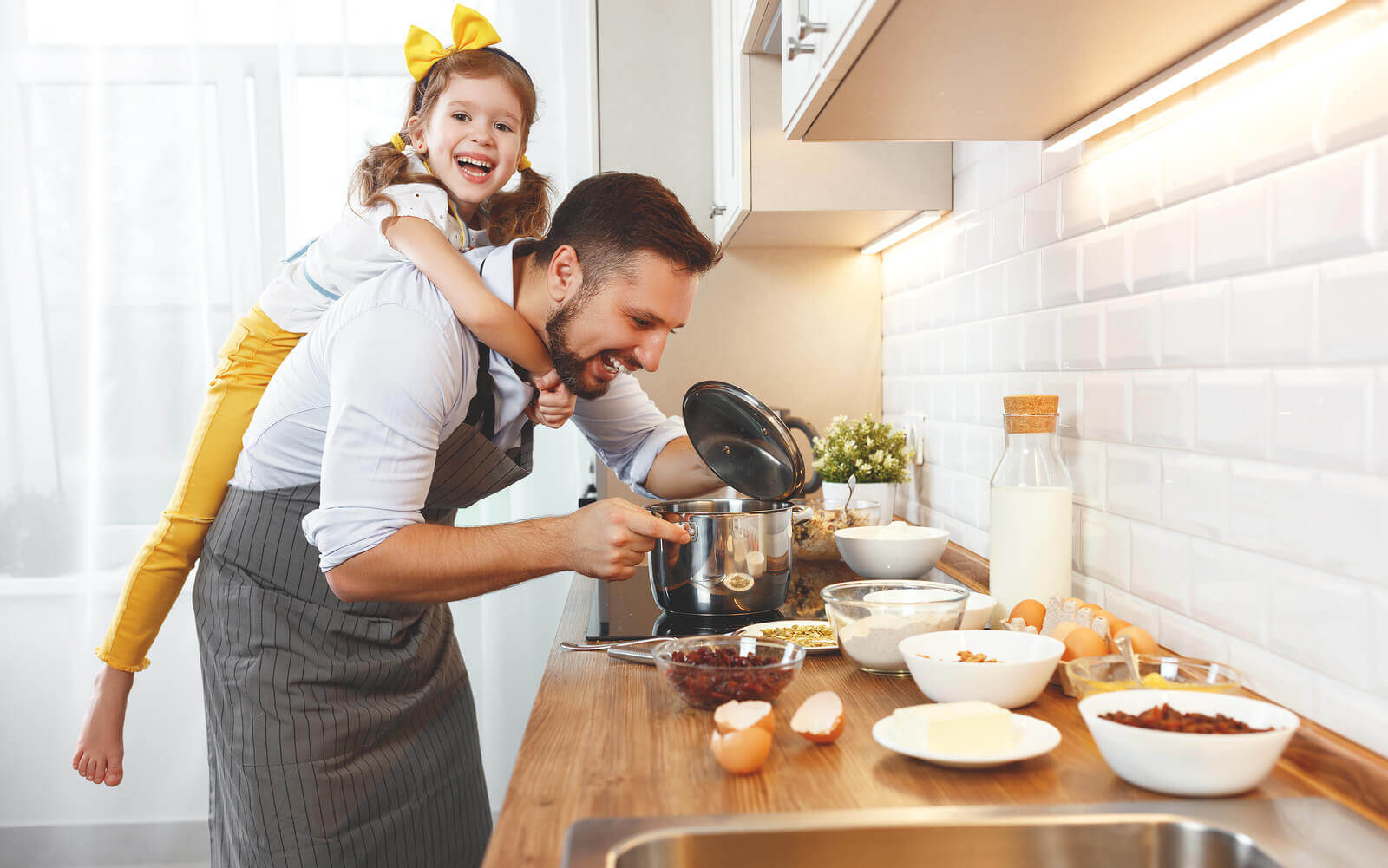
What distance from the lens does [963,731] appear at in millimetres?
829

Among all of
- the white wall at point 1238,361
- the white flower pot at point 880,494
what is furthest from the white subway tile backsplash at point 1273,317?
the white flower pot at point 880,494

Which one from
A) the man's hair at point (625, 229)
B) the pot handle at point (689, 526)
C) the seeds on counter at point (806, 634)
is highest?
the man's hair at point (625, 229)

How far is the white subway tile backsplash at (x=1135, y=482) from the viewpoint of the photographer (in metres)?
1.14

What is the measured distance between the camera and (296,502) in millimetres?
1418

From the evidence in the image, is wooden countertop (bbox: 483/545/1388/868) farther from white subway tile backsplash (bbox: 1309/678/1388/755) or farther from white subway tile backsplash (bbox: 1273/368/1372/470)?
white subway tile backsplash (bbox: 1273/368/1372/470)

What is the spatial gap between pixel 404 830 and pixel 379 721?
0.18m

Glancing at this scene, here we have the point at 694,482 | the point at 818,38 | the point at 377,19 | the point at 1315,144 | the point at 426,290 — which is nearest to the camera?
the point at 1315,144

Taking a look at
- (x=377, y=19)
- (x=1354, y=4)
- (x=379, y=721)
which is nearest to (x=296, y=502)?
(x=379, y=721)

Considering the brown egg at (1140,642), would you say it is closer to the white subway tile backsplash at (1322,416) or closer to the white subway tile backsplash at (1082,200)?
the white subway tile backsplash at (1322,416)

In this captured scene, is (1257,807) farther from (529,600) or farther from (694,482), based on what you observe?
(529,600)

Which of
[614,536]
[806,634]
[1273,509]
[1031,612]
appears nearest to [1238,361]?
[1273,509]

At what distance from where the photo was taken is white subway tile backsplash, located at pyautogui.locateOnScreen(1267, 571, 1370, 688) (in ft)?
2.68

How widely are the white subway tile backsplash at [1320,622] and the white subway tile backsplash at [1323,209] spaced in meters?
0.29

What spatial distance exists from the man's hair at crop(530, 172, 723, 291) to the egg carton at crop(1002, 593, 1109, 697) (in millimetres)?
656
